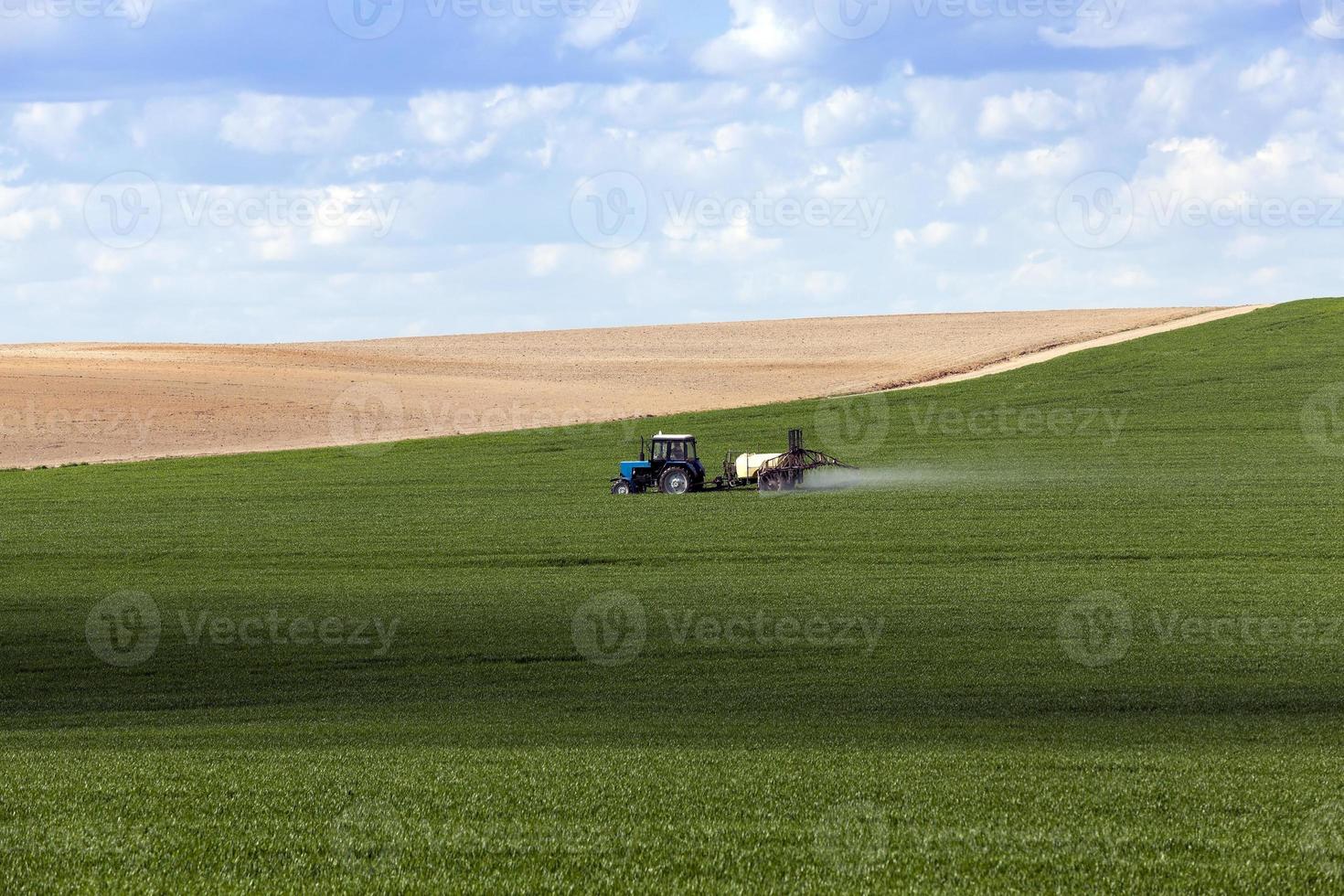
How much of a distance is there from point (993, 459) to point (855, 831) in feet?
118

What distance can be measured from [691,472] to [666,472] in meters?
0.79

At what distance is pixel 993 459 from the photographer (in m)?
45.8

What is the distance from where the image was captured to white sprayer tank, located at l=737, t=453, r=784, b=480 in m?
41.1

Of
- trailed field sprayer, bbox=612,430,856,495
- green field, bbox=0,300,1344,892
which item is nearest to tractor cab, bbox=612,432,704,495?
trailed field sprayer, bbox=612,430,856,495

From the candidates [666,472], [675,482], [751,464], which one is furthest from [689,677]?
[751,464]

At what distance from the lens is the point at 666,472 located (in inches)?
1599

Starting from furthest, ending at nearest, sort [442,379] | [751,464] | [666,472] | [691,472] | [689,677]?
[442,379] < [751,464] < [666,472] < [691,472] < [689,677]

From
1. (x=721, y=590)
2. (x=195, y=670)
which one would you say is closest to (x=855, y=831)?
(x=195, y=670)

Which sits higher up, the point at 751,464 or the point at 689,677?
the point at 751,464

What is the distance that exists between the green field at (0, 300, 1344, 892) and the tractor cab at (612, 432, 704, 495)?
4.31ft

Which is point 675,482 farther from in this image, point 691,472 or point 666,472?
→ point 691,472

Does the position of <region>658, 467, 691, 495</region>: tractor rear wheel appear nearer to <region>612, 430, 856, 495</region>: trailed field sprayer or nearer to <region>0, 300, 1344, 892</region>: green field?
<region>612, 430, 856, 495</region>: trailed field sprayer

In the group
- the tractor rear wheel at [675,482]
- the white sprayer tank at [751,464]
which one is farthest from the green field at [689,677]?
the white sprayer tank at [751,464]

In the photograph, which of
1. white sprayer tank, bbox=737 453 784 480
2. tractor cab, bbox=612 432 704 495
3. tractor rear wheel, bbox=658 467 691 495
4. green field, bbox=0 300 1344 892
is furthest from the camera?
white sprayer tank, bbox=737 453 784 480
